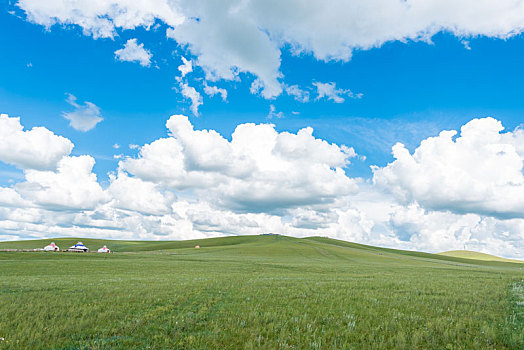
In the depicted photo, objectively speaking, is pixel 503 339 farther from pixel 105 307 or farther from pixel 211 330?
pixel 105 307

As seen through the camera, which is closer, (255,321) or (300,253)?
(255,321)

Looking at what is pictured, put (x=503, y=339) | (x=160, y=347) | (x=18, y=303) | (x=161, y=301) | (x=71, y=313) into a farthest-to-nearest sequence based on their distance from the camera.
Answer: (x=161, y=301) → (x=18, y=303) → (x=71, y=313) → (x=503, y=339) → (x=160, y=347)

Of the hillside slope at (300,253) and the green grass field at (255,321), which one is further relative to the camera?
the hillside slope at (300,253)

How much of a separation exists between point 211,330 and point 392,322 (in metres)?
6.61

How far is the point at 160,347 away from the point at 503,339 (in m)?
10.8

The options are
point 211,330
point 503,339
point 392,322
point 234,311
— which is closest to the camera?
point 503,339

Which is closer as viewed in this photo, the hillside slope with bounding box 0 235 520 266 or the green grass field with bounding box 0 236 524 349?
the green grass field with bounding box 0 236 524 349

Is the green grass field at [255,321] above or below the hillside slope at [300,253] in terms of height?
above

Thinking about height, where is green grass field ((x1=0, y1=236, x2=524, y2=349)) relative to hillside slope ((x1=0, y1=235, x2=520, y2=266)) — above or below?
above

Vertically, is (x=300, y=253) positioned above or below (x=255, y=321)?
below

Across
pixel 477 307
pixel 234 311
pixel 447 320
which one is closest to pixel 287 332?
pixel 234 311

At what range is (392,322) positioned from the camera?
36.9 feet

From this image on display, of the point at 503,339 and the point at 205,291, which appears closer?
the point at 503,339

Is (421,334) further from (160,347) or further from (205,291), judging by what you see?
(205,291)
